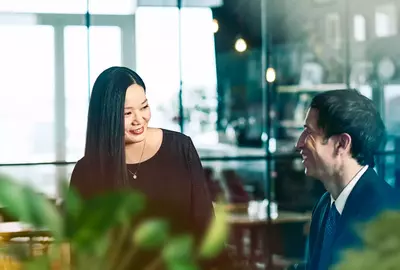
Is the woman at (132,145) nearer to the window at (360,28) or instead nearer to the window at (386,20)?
the window at (386,20)

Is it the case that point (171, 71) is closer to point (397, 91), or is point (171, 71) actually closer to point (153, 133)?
point (397, 91)

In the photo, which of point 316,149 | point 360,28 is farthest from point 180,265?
point 360,28

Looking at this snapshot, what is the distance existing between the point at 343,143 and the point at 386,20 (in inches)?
168

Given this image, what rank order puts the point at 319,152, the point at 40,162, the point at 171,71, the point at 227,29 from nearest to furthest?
the point at 319,152, the point at 40,162, the point at 171,71, the point at 227,29

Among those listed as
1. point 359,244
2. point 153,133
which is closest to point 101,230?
point 359,244

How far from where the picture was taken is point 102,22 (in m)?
5.28

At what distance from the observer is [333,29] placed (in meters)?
6.50

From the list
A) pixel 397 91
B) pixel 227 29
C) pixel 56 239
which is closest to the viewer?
pixel 56 239

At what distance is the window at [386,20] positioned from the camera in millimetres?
6168

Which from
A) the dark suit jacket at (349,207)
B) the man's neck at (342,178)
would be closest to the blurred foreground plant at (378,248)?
the dark suit jacket at (349,207)

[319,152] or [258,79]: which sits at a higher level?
[258,79]

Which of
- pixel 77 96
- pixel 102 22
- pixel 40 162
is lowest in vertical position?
pixel 40 162

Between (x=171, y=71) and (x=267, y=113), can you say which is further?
(x=267, y=113)

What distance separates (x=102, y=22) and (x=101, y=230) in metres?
4.94
